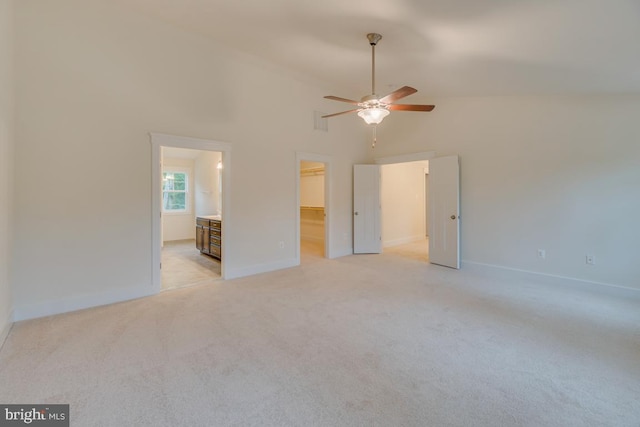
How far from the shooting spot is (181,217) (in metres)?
8.43

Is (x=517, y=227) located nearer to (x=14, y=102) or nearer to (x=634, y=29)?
(x=634, y=29)

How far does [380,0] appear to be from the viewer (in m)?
2.65

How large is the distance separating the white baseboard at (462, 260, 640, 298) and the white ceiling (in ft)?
8.22

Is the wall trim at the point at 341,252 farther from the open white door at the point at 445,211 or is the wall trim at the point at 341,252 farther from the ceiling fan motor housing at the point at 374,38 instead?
the ceiling fan motor housing at the point at 374,38

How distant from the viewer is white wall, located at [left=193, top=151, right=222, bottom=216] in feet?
25.5

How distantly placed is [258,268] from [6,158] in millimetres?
3196

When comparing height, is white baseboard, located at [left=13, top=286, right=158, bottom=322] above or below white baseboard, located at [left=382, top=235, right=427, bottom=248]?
below

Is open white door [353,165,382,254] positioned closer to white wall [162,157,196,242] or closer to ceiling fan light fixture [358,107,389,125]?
ceiling fan light fixture [358,107,389,125]

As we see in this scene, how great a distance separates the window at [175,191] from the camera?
8.20 m

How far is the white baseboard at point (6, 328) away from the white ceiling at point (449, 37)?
356 centimetres

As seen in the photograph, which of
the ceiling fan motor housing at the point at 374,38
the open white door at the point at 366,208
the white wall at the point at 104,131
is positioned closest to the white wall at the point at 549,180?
the open white door at the point at 366,208

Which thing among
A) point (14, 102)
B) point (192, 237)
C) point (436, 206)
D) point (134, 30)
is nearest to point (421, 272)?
point (436, 206)

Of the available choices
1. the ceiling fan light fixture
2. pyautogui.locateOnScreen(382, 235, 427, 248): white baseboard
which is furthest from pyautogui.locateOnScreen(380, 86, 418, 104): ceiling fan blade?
pyautogui.locateOnScreen(382, 235, 427, 248): white baseboard

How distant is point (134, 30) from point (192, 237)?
621cm
